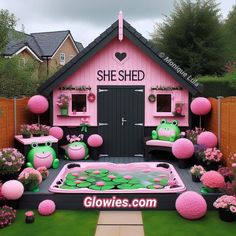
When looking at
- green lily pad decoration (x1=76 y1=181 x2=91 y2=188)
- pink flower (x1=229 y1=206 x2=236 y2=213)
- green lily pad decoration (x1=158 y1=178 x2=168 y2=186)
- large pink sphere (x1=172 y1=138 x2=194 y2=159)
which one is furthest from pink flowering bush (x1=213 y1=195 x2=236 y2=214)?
large pink sphere (x1=172 y1=138 x2=194 y2=159)

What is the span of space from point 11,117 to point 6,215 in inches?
176

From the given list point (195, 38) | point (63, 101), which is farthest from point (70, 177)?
point (195, 38)

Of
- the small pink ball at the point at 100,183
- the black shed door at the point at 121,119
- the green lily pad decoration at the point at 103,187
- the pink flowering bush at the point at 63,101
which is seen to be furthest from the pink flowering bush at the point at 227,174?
the pink flowering bush at the point at 63,101

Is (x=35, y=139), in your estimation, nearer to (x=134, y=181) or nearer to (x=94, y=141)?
(x=94, y=141)

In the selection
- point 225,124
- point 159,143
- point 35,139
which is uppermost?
point 225,124

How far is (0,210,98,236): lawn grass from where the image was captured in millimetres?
5926

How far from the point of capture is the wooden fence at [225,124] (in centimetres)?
835

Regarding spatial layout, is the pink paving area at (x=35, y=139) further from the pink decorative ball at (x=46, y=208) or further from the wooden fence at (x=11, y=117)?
the pink decorative ball at (x=46, y=208)

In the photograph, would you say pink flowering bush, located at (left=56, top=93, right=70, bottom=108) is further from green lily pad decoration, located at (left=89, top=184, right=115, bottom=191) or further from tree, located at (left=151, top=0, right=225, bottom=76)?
tree, located at (left=151, top=0, right=225, bottom=76)

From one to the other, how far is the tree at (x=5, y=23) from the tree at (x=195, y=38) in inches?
708

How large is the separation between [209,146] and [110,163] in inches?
113

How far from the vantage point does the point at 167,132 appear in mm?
10969

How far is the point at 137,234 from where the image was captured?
583cm

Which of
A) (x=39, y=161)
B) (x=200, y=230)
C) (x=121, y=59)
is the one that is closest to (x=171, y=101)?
(x=121, y=59)
